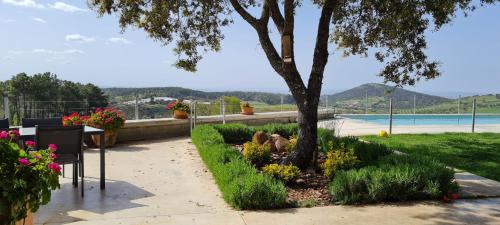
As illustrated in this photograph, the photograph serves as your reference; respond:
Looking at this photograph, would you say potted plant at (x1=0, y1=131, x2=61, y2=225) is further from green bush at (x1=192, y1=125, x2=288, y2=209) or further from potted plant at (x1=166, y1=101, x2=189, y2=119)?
potted plant at (x1=166, y1=101, x2=189, y2=119)

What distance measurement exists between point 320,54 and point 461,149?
15.0ft

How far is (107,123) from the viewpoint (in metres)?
9.23

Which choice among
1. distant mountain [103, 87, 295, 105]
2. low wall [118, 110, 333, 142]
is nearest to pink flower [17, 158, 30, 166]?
low wall [118, 110, 333, 142]

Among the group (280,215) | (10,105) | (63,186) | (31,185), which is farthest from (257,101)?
(31,185)

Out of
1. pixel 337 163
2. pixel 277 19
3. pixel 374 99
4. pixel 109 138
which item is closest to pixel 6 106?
pixel 109 138

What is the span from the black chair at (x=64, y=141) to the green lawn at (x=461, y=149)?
554 centimetres

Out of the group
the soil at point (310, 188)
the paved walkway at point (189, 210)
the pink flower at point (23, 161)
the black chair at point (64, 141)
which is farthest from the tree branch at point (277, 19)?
the pink flower at point (23, 161)

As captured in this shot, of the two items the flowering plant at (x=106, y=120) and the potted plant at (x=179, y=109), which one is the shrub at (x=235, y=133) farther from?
the potted plant at (x=179, y=109)

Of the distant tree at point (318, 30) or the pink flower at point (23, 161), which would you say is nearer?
the pink flower at point (23, 161)

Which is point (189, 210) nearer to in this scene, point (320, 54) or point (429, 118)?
point (320, 54)

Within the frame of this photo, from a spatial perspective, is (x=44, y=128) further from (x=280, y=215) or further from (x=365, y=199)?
(x=365, y=199)

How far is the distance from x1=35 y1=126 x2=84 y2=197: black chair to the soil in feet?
8.21

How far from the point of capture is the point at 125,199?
5.08 metres

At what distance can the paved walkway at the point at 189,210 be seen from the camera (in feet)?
13.8
